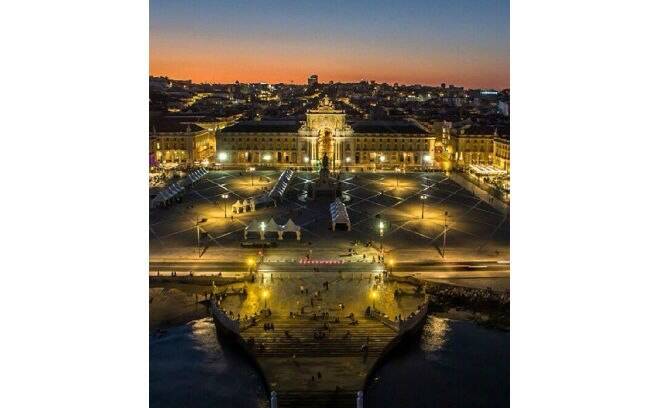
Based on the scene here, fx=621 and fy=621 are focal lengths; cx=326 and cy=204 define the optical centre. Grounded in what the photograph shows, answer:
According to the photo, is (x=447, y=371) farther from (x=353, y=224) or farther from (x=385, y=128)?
(x=385, y=128)

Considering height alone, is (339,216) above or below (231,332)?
above

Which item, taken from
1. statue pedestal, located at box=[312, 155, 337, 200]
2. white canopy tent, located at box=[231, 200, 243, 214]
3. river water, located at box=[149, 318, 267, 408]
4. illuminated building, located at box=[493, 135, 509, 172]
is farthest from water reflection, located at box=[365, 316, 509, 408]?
illuminated building, located at box=[493, 135, 509, 172]

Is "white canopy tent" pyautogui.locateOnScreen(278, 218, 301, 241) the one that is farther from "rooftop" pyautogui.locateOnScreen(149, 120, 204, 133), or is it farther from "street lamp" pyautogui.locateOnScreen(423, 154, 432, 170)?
"rooftop" pyautogui.locateOnScreen(149, 120, 204, 133)

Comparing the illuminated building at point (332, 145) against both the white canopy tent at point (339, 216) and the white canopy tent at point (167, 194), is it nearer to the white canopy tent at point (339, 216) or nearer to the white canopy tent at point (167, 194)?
the white canopy tent at point (167, 194)

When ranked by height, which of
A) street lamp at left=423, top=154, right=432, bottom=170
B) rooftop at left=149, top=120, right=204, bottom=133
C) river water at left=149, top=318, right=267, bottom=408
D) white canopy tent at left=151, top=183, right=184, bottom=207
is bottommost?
river water at left=149, top=318, right=267, bottom=408

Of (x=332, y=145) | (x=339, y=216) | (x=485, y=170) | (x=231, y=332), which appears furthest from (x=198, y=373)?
(x=332, y=145)
